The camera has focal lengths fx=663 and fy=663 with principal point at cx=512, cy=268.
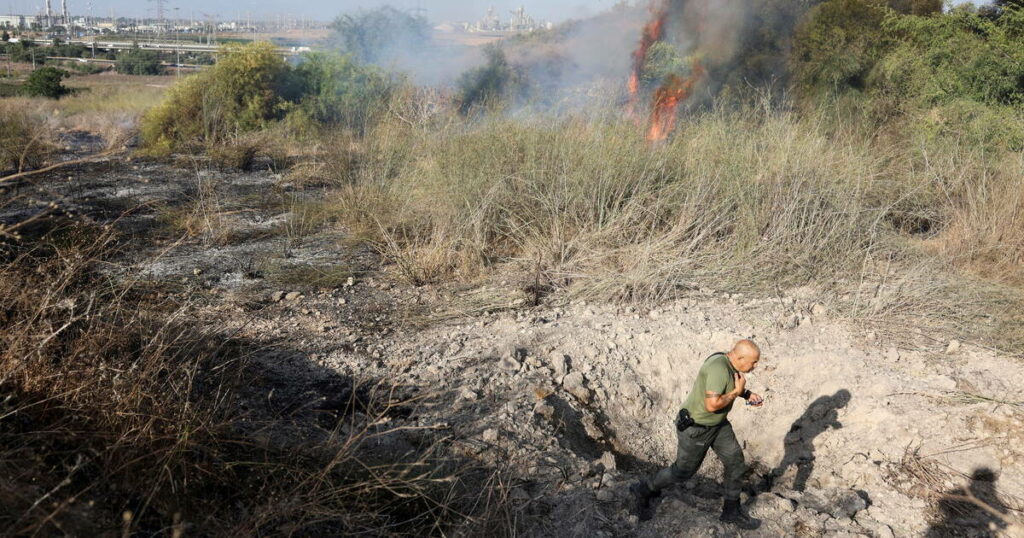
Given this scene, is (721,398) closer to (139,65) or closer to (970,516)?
(970,516)

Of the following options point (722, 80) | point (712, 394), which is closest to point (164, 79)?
point (722, 80)

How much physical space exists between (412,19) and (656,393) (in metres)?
17.6

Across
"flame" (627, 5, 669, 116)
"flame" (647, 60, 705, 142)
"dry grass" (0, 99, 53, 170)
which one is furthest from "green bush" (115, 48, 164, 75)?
"flame" (647, 60, 705, 142)

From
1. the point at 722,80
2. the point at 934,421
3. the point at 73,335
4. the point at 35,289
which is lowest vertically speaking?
the point at 934,421

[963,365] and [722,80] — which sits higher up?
[722,80]

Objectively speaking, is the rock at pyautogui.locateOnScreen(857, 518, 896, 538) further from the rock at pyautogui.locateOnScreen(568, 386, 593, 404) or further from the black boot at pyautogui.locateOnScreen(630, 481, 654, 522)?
the rock at pyautogui.locateOnScreen(568, 386, 593, 404)

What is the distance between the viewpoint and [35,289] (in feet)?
10.4

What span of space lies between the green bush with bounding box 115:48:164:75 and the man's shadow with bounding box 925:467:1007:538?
1364 inches

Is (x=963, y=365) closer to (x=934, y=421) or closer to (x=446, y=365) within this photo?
(x=934, y=421)

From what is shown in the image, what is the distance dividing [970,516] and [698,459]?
137 cm

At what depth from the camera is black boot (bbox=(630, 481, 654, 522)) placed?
322 cm

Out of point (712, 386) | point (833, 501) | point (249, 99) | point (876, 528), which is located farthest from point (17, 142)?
point (876, 528)

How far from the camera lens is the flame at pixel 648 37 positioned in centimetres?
1135

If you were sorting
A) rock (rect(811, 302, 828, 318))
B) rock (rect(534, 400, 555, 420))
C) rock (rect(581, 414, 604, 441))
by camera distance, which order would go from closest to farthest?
rock (rect(534, 400, 555, 420))
rock (rect(581, 414, 604, 441))
rock (rect(811, 302, 828, 318))
